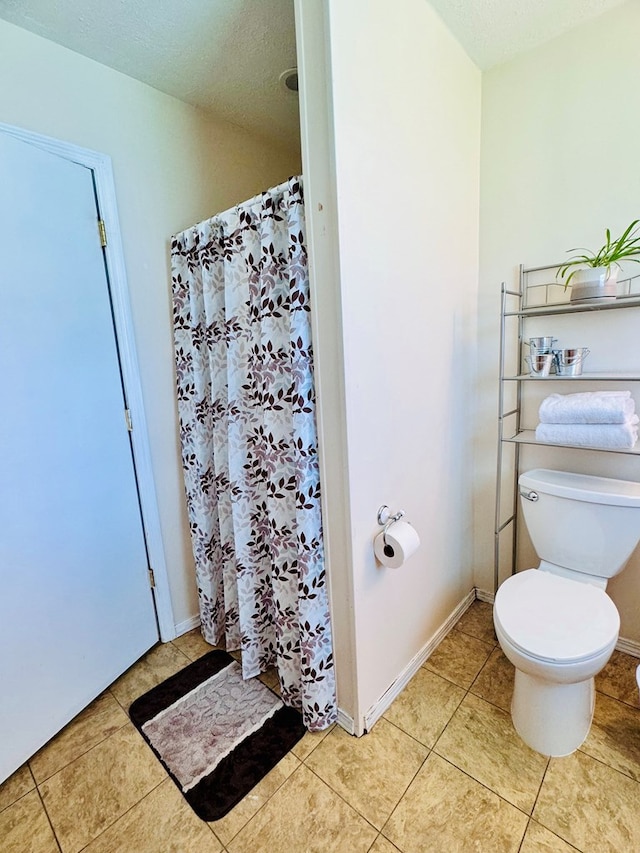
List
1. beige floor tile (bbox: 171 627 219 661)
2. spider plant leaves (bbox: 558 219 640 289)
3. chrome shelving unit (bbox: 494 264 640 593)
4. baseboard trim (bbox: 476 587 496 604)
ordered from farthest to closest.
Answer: baseboard trim (bbox: 476 587 496 604) → beige floor tile (bbox: 171 627 219 661) → chrome shelving unit (bbox: 494 264 640 593) → spider plant leaves (bbox: 558 219 640 289)

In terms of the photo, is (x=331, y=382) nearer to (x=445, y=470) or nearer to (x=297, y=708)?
(x=445, y=470)

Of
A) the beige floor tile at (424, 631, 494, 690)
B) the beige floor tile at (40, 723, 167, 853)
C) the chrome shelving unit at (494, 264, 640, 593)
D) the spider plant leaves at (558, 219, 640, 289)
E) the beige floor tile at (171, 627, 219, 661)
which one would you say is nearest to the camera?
the beige floor tile at (40, 723, 167, 853)

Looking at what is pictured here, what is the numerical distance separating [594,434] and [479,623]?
42.7 inches

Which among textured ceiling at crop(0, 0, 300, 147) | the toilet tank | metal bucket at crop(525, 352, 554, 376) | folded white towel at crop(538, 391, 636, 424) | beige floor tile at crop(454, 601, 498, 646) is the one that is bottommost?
beige floor tile at crop(454, 601, 498, 646)

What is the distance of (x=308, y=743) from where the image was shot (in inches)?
54.6

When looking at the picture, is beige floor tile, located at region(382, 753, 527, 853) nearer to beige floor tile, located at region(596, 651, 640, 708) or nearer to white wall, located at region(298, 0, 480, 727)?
white wall, located at region(298, 0, 480, 727)

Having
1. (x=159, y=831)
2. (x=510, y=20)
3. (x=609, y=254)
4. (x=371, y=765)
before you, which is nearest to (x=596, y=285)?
(x=609, y=254)

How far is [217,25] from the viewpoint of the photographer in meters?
1.32

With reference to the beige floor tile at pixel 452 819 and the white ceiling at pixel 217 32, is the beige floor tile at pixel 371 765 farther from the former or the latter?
the white ceiling at pixel 217 32

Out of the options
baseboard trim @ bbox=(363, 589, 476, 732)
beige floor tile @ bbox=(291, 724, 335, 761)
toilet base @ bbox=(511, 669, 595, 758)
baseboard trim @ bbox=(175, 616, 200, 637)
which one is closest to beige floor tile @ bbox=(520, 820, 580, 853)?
toilet base @ bbox=(511, 669, 595, 758)

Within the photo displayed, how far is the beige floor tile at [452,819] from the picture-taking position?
3.54 feet

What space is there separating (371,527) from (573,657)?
2.23 feet

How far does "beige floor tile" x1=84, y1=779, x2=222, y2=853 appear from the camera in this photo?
1108mm

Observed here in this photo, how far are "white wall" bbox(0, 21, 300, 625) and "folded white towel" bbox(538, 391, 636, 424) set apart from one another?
1565 millimetres
